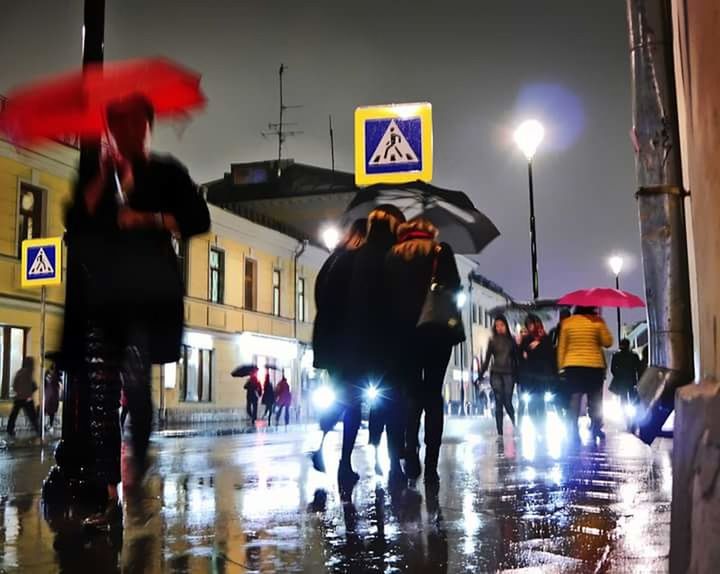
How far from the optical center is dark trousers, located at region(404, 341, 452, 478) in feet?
22.2

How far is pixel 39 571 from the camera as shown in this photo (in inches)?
138

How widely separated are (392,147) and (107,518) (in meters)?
7.42

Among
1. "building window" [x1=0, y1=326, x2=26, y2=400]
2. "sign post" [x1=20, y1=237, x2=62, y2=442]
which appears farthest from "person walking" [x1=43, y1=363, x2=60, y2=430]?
"sign post" [x1=20, y1=237, x2=62, y2=442]

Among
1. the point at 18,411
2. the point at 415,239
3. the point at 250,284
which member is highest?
the point at 250,284

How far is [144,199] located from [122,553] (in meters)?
1.60

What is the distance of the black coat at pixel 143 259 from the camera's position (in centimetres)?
430

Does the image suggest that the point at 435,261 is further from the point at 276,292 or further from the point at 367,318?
the point at 276,292

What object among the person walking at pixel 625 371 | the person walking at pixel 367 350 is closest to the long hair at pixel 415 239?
the person walking at pixel 367 350

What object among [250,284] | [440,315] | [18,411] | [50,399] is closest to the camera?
[440,315]

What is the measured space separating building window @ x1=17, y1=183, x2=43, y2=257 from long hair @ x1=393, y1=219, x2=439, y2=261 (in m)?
20.1

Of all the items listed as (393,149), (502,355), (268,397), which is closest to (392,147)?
(393,149)

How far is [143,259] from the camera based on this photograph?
4.32 m

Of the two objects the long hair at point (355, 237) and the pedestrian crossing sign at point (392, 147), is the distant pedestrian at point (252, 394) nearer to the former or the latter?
the pedestrian crossing sign at point (392, 147)

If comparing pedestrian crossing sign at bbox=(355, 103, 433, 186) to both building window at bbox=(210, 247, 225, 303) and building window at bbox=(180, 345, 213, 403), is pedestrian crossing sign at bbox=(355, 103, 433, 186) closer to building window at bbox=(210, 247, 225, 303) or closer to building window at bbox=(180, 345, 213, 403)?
building window at bbox=(180, 345, 213, 403)
